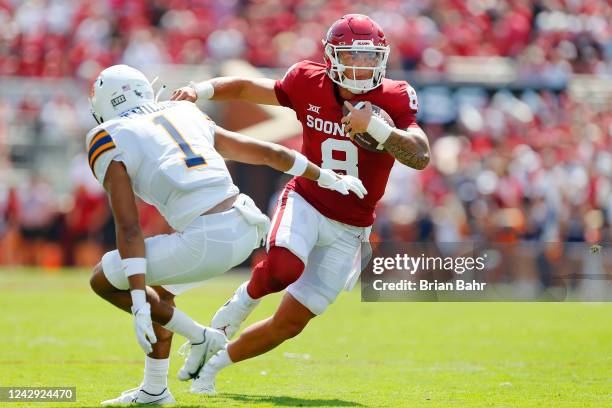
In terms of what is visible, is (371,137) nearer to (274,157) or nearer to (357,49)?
(357,49)

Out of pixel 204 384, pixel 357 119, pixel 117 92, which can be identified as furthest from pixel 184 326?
pixel 357 119

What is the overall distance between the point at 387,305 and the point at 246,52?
607 cm

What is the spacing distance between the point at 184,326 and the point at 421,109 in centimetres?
1026

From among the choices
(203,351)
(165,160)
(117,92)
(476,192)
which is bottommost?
(476,192)

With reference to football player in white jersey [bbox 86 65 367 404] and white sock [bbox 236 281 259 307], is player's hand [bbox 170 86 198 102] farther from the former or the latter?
white sock [bbox 236 281 259 307]

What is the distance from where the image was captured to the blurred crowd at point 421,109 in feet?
48.2

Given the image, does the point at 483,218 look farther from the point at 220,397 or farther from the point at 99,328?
the point at 220,397

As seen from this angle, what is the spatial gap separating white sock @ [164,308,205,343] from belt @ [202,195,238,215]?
55 cm

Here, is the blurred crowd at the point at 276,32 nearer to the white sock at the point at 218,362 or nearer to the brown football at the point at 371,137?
the brown football at the point at 371,137

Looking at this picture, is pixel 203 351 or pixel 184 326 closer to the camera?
Result: pixel 184 326

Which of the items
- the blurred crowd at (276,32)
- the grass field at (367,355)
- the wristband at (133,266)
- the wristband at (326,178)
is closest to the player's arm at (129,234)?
the wristband at (133,266)

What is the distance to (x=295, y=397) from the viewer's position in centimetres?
616

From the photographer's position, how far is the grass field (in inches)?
245

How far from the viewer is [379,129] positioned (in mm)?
5785
